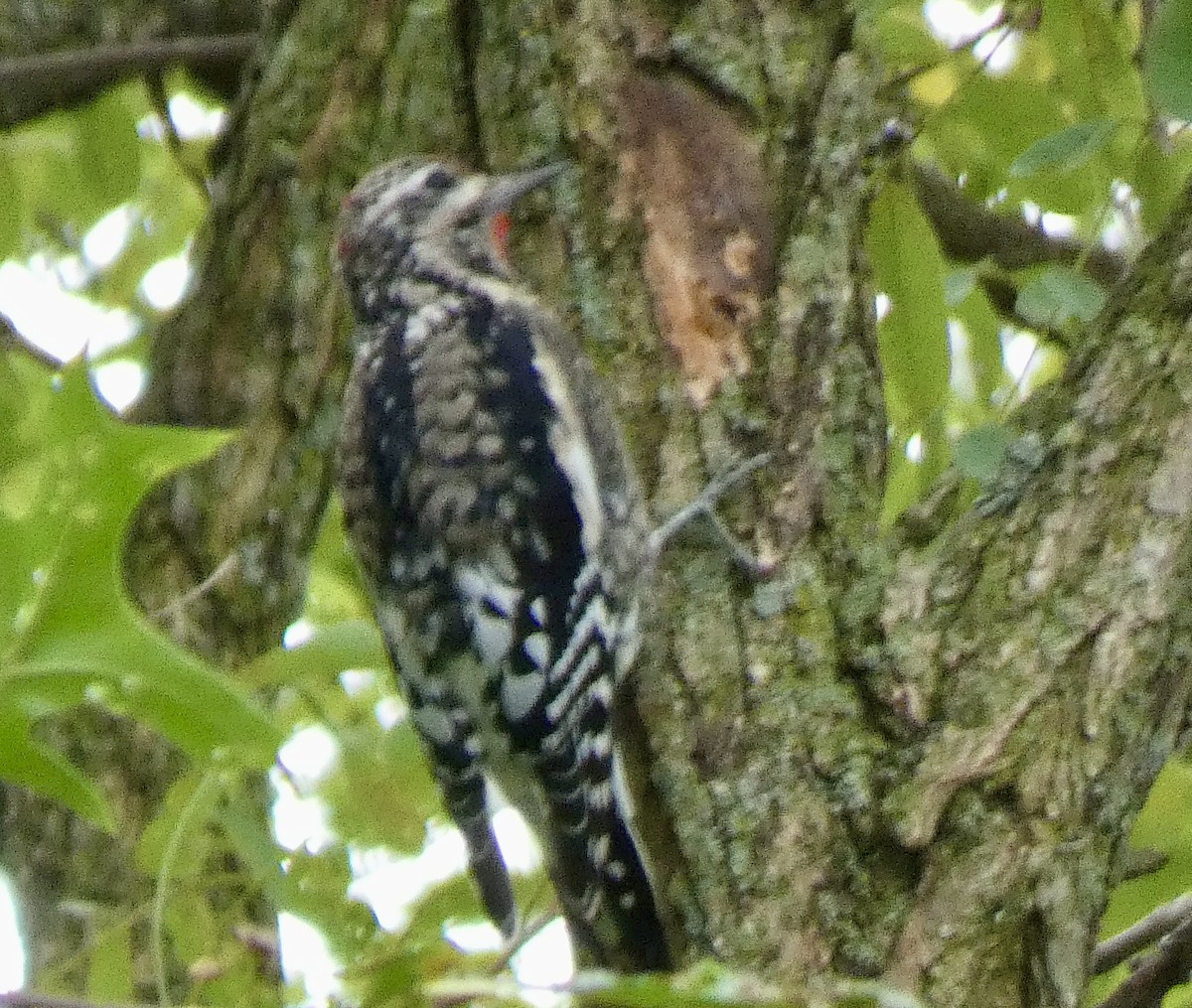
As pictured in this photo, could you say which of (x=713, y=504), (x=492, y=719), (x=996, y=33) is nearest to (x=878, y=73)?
(x=996, y=33)

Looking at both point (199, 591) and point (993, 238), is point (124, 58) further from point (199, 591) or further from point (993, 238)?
point (993, 238)

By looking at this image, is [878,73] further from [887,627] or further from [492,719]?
[492,719]

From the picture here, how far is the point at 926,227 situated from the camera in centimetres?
195

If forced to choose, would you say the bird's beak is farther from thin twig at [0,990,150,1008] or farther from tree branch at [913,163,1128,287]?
thin twig at [0,990,150,1008]

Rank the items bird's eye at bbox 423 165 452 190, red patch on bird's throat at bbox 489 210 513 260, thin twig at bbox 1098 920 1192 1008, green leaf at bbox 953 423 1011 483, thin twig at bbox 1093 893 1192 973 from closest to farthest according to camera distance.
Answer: thin twig at bbox 1098 920 1192 1008, thin twig at bbox 1093 893 1192 973, green leaf at bbox 953 423 1011 483, red patch on bird's throat at bbox 489 210 513 260, bird's eye at bbox 423 165 452 190

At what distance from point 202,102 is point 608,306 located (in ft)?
5.51

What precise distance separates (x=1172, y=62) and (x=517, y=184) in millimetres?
840

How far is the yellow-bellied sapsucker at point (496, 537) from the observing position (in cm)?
195

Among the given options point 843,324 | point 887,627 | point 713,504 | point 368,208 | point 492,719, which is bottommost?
point 492,719

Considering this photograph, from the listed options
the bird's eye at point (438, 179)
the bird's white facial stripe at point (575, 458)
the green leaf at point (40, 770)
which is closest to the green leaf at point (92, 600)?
the green leaf at point (40, 770)

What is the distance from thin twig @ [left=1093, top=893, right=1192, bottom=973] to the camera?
5.07 feet

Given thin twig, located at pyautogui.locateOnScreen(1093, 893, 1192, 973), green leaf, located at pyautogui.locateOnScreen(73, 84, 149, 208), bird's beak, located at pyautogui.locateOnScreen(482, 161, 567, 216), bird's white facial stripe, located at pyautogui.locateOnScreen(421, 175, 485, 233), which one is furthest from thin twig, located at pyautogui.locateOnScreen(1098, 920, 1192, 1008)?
green leaf, located at pyautogui.locateOnScreen(73, 84, 149, 208)

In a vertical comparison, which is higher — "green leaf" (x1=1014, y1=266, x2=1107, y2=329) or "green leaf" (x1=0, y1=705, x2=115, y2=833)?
"green leaf" (x1=0, y1=705, x2=115, y2=833)

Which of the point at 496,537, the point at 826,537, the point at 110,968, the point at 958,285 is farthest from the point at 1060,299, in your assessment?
the point at 110,968
